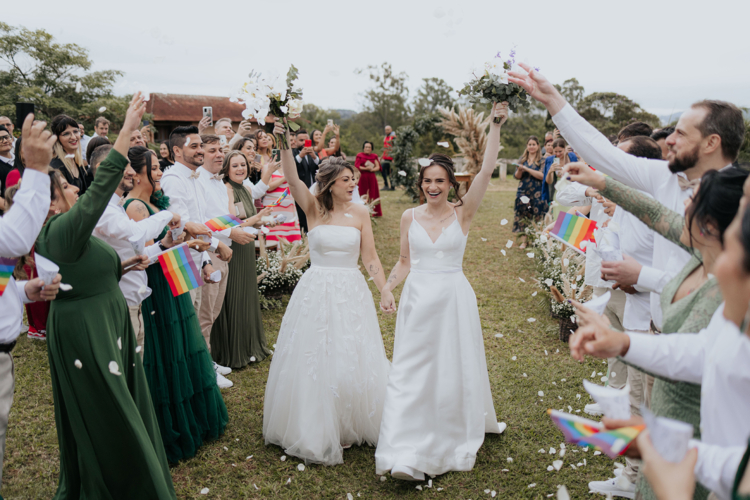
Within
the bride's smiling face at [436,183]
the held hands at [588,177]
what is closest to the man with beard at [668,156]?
the held hands at [588,177]

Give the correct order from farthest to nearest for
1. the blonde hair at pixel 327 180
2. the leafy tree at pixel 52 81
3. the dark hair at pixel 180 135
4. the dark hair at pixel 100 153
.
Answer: the leafy tree at pixel 52 81, the dark hair at pixel 180 135, the blonde hair at pixel 327 180, the dark hair at pixel 100 153

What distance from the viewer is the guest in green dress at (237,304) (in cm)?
575

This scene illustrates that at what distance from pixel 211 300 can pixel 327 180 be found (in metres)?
2.10

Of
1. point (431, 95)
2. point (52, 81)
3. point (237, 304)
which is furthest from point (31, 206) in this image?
point (431, 95)

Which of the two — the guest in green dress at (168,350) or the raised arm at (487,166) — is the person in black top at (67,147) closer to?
the guest in green dress at (168,350)

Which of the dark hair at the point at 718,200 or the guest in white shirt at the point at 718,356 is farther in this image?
the dark hair at the point at 718,200

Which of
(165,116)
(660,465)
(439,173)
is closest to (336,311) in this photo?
(439,173)

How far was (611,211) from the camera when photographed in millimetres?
4023

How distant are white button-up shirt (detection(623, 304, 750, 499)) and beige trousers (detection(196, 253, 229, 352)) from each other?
4448 millimetres

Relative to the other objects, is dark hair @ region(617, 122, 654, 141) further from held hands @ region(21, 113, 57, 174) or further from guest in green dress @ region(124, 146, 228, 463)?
held hands @ region(21, 113, 57, 174)

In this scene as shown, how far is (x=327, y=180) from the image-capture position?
429 cm

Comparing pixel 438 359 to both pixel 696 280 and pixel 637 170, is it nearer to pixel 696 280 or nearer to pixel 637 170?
pixel 637 170

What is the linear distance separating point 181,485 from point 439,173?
3174 millimetres

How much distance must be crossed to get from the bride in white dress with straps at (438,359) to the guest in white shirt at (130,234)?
195 centimetres
